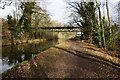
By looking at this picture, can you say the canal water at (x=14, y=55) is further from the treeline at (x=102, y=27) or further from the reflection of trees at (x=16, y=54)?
the treeline at (x=102, y=27)

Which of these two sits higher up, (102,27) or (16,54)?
(102,27)

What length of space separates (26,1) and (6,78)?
97.2ft

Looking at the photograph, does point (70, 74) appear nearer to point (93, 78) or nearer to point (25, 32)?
point (93, 78)

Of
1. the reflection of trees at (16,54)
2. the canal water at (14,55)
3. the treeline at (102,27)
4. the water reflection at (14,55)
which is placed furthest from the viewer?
the treeline at (102,27)

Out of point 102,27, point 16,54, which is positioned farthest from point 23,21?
point 102,27

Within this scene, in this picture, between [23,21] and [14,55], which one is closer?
[14,55]

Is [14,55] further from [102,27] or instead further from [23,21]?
[23,21]

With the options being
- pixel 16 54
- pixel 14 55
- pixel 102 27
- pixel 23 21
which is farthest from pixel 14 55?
pixel 23 21

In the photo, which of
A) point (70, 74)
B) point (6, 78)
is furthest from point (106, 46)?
point (6, 78)

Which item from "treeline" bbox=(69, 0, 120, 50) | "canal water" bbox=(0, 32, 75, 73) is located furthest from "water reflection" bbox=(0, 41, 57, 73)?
"treeline" bbox=(69, 0, 120, 50)

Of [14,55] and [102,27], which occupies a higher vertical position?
[102,27]

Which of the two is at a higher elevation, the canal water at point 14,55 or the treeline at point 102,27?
the treeline at point 102,27

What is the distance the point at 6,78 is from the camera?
10391 mm

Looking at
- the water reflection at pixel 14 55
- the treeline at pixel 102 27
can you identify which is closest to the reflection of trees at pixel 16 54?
the water reflection at pixel 14 55
